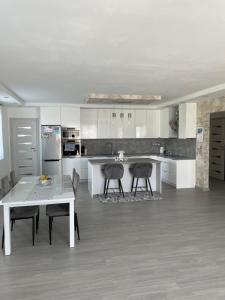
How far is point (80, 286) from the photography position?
7.66 ft

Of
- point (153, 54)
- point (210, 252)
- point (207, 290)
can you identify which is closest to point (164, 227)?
point (210, 252)

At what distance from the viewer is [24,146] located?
24.5ft

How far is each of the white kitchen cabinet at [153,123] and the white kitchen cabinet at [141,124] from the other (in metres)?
0.11

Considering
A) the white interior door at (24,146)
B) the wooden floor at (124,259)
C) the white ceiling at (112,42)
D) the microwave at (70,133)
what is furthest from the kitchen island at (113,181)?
the white interior door at (24,146)

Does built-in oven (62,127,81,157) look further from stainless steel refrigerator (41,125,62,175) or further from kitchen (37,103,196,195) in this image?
stainless steel refrigerator (41,125,62,175)

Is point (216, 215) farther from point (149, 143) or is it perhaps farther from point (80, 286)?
point (149, 143)

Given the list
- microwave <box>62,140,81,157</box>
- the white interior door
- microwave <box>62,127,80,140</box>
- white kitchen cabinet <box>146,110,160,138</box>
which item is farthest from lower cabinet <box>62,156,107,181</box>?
white kitchen cabinet <box>146,110,160,138</box>

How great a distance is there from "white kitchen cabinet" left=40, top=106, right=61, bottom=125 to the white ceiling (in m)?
2.53

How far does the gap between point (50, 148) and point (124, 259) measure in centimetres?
472

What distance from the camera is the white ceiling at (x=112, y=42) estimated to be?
1.83 m

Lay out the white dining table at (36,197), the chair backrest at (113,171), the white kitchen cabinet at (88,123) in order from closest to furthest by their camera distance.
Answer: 1. the white dining table at (36,197)
2. the chair backrest at (113,171)
3. the white kitchen cabinet at (88,123)

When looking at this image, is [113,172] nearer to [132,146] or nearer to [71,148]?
[71,148]

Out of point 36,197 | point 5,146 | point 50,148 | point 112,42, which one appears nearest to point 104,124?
point 50,148

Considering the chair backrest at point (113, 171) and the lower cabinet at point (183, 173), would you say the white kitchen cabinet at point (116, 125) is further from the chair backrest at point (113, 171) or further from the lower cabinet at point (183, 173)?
the chair backrest at point (113, 171)
